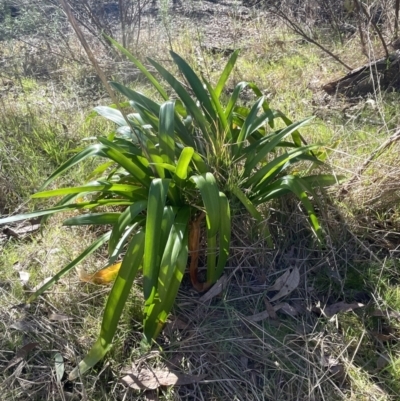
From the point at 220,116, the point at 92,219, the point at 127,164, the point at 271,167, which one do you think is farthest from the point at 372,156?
the point at 92,219

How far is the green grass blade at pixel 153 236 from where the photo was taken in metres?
2.00

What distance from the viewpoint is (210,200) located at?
2115mm

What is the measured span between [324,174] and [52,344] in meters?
1.48

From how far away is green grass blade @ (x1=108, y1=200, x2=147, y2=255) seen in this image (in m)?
2.16

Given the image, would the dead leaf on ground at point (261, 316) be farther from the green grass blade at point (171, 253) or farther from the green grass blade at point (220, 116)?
the green grass blade at point (220, 116)

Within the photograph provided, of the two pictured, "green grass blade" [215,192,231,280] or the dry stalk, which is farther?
the dry stalk

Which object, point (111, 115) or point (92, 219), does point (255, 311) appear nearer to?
point (92, 219)

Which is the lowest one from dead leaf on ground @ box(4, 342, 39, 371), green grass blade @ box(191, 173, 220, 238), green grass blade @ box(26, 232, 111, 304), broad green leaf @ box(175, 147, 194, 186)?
dead leaf on ground @ box(4, 342, 39, 371)

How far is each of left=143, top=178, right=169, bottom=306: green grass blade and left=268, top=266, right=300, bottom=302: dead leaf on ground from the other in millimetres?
597

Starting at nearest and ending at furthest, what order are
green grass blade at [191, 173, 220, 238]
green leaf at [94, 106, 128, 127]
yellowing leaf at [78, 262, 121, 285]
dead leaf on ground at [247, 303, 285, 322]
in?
green grass blade at [191, 173, 220, 238] → dead leaf on ground at [247, 303, 285, 322] → yellowing leaf at [78, 262, 121, 285] → green leaf at [94, 106, 128, 127]

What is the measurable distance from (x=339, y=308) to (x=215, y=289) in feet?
1.77

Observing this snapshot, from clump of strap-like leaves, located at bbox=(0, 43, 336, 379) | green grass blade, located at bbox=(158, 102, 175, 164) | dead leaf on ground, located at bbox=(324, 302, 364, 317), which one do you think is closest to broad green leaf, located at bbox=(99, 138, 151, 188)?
clump of strap-like leaves, located at bbox=(0, 43, 336, 379)

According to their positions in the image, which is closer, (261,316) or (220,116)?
(261,316)

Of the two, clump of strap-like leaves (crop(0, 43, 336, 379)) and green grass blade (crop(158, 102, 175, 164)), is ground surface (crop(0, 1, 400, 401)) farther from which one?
green grass blade (crop(158, 102, 175, 164))
